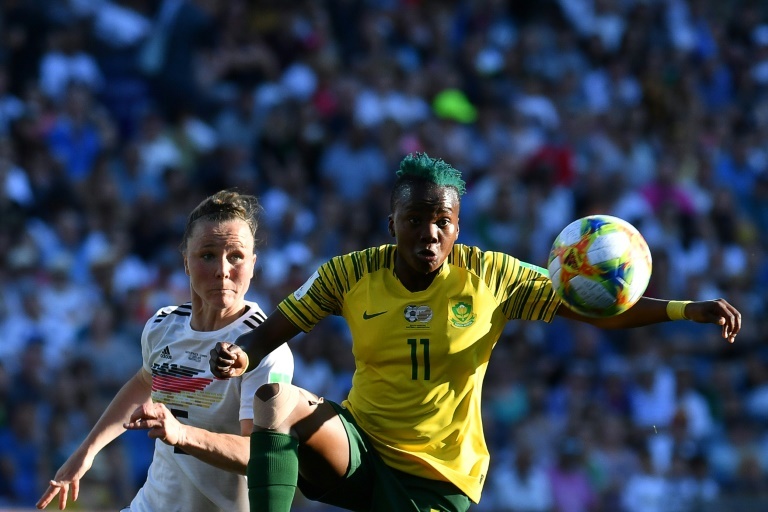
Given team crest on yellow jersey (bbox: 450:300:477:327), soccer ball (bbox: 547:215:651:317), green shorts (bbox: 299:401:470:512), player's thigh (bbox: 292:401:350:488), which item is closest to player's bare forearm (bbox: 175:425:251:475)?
player's thigh (bbox: 292:401:350:488)

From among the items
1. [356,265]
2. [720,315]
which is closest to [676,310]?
[720,315]

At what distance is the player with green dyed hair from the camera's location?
485 cm

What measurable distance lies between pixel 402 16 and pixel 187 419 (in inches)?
372

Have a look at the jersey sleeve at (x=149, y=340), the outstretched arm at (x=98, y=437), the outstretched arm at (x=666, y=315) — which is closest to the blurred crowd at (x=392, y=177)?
the outstretched arm at (x=98, y=437)

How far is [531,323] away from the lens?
1112cm

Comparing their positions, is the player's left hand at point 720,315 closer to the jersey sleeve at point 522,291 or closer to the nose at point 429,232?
the jersey sleeve at point 522,291

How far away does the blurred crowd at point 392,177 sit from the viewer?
10148 mm

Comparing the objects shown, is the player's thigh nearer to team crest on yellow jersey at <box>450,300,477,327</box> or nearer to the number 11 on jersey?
the number 11 on jersey

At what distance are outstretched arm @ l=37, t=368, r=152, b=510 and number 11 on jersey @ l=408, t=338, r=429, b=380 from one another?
1.07 meters

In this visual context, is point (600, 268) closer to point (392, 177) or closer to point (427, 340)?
point (427, 340)

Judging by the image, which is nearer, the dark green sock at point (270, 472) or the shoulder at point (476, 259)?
the dark green sock at point (270, 472)

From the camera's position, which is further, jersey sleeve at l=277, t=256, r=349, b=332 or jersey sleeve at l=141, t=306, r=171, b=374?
jersey sleeve at l=141, t=306, r=171, b=374

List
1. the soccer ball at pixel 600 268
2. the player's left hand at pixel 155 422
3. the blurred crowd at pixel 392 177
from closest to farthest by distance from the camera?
the player's left hand at pixel 155 422, the soccer ball at pixel 600 268, the blurred crowd at pixel 392 177

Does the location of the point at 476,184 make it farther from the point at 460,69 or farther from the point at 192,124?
the point at 192,124
